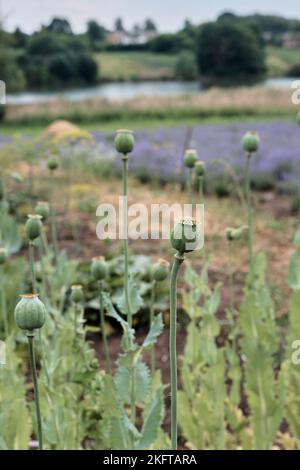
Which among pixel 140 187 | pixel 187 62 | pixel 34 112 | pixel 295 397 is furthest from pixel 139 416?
pixel 187 62

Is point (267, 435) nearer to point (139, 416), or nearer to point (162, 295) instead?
point (139, 416)

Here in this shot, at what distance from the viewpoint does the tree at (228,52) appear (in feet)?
61.7

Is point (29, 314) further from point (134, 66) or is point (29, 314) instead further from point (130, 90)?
point (134, 66)

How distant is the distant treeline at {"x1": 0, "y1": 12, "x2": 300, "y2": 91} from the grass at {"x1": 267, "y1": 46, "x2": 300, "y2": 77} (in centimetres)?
125

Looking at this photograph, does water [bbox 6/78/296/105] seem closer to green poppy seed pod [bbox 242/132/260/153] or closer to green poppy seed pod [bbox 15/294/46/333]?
green poppy seed pod [bbox 242/132/260/153]

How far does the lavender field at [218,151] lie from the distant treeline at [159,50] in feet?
28.1

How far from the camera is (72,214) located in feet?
15.3

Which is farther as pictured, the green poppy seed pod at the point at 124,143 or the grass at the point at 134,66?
the grass at the point at 134,66

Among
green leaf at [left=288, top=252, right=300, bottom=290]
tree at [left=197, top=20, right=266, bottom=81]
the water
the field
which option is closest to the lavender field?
the field

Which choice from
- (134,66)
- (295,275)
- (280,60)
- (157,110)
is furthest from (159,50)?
(295,275)

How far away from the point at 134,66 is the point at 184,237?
28315mm

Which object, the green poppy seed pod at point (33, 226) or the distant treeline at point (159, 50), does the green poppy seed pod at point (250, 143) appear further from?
the distant treeline at point (159, 50)

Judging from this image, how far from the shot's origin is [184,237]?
0.63 metres

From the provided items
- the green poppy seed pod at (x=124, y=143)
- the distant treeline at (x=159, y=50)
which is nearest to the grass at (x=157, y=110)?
the distant treeline at (x=159, y=50)
